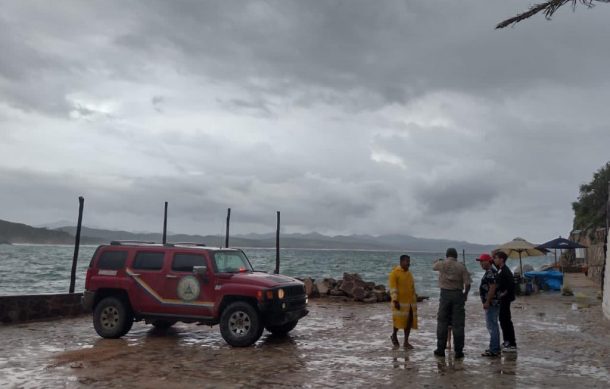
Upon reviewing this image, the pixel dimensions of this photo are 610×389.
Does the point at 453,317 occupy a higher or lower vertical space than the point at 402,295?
lower

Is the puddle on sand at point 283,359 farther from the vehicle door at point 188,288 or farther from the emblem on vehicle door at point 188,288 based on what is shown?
the emblem on vehicle door at point 188,288

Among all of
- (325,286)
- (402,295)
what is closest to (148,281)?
(402,295)

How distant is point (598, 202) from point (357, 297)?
38.0 meters

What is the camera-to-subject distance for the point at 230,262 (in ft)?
41.1

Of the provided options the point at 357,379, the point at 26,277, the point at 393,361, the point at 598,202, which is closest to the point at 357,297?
the point at 393,361

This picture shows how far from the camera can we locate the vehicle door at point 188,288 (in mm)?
11711

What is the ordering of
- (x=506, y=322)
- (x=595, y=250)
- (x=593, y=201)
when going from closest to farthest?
(x=506, y=322), (x=595, y=250), (x=593, y=201)

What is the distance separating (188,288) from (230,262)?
1.17m

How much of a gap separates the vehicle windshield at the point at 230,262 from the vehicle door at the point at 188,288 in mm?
287

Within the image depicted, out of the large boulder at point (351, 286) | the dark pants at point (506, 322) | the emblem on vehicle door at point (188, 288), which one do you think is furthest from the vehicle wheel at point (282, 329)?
the large boulder at point (351, 286)

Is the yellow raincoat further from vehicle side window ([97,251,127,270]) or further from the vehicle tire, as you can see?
vehicle side window ([97,251,127,270])

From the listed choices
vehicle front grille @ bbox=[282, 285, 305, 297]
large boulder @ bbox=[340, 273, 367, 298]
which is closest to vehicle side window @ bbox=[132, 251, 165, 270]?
vehicle front grille @ bbox=[282, 285, 305, 297]

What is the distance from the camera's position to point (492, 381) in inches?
325

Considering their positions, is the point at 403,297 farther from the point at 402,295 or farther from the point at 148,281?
the point at 148,281
